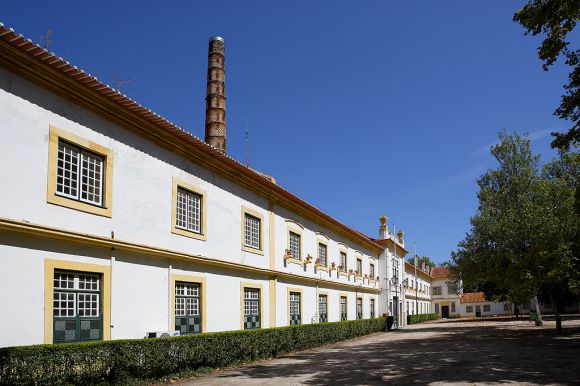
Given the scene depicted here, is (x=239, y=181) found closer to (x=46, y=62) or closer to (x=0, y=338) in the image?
(x=46, y=62)

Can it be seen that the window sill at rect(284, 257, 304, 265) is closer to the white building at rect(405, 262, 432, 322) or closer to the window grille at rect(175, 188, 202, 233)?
the window grille at rect(175, 188, 202, 233)

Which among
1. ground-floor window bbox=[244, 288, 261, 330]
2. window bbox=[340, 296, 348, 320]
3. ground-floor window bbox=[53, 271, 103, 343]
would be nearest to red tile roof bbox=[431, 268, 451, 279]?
window bbox=[340, 296, 348, 320]

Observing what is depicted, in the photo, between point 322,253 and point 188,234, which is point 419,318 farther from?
point 188,234

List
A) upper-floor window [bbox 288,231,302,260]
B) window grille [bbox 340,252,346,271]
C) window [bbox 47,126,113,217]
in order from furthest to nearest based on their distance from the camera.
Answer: window grille [bbox 340,252,346,271], upper-floor window [bbox 288,231,302,260], window [bbox 47,126,113,217]

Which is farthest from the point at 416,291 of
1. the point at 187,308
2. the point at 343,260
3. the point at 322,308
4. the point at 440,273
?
the point at 187,308

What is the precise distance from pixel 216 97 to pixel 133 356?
18.4m

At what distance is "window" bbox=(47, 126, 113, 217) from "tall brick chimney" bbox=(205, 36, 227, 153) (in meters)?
14.7

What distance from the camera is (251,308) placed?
19438 millimetres

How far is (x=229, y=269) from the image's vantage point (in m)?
17.7

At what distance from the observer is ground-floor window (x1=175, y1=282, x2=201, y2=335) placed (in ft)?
48.6

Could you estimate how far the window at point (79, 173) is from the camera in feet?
36.0

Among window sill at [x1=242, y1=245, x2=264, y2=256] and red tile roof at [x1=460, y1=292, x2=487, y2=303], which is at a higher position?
window sill at [x1=242, y1=245, x2=264, y2=256]

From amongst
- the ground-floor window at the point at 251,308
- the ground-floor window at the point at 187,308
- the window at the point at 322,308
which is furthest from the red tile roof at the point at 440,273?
the ground-floor window at the point at 187,308

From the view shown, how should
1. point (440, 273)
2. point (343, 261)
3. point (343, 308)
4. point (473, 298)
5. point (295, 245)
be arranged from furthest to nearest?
point (440, 273) < point (473, 298) < point (343, 261) < point (343, 308) < point (295, 245)
